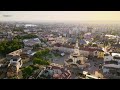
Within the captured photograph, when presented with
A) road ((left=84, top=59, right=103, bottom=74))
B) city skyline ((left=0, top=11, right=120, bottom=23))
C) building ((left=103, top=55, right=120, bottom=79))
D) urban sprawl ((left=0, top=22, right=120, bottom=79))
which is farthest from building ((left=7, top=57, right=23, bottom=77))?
building ((left=103, top=55, right=120, bottom=79))

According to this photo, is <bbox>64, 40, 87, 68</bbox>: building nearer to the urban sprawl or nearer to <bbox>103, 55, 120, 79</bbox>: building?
the urban sprawl

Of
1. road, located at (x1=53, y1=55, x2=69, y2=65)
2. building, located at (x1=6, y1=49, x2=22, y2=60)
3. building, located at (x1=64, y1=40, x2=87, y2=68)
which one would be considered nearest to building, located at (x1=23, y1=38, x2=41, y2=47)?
building, located at (x1=6, y1=49, x2=22, y2=60)

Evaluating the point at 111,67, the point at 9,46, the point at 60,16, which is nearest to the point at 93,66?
the point at 111,67

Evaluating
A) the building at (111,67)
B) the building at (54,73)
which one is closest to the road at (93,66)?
the building at (111,67)

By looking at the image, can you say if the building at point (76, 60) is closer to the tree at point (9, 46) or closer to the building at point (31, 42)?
the building at point (31, 42)

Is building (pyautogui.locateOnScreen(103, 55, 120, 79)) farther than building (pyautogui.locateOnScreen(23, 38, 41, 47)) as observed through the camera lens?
No

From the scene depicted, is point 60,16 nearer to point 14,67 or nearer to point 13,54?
point 13,54

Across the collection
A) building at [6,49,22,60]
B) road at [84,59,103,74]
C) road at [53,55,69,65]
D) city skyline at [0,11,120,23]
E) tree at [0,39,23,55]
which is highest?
city skyline at [0,11,120,23]

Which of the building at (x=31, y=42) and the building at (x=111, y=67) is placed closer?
the building at (x=111, y=67)

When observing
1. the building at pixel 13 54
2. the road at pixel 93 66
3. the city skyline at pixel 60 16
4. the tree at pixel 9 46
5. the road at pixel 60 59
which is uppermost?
the city skyline at pixel 60 16

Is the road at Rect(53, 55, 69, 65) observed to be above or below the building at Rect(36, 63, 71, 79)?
above
